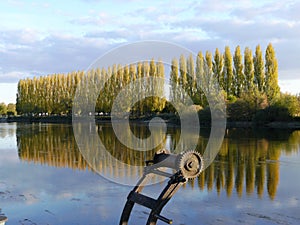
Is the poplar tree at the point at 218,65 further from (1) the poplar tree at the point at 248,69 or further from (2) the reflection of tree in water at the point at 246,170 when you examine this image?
(2) the reflection of tree in water at the point at 246,170

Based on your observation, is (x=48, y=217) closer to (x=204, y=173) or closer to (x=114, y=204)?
(x=114, y=204)

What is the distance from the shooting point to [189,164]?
4410 millimetres

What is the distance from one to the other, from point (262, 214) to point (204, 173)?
15.0 ft

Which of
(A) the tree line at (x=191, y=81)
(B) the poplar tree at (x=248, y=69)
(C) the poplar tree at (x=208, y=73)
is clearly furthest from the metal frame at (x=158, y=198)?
(B) the poplar tree at (x=248, y=69)

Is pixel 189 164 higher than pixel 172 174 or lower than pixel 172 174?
higher

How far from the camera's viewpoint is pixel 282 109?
3588 cm

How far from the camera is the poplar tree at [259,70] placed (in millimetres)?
45719

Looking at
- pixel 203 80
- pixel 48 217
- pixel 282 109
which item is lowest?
pixel 48 217

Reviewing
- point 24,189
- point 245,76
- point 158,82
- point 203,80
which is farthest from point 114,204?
point 245,76

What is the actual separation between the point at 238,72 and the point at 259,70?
2.42 meters

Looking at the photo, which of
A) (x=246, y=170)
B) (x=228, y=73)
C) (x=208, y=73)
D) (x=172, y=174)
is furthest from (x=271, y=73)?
(x=172, y=174)

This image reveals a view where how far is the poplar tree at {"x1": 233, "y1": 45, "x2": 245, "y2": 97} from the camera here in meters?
46.4

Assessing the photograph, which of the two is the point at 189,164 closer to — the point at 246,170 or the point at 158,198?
the point at 158,198

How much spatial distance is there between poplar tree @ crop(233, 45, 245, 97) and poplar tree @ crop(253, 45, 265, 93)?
5.27 ft
